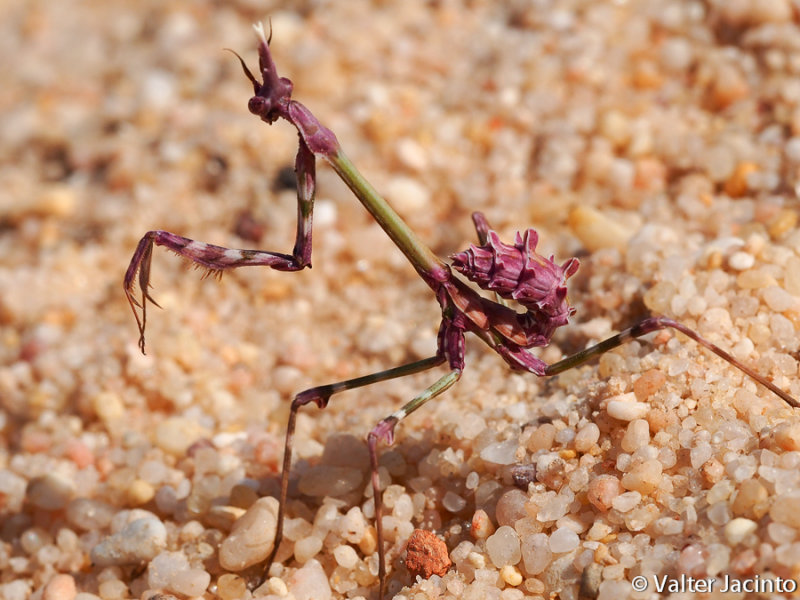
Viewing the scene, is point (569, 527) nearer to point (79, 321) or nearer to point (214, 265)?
point (214, 265)

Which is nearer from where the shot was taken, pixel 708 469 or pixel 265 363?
pixel 708 469

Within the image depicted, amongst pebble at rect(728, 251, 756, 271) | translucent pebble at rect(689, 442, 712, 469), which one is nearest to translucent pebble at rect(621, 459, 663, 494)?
translucent pebble at rect(689, 442, 712, 469)

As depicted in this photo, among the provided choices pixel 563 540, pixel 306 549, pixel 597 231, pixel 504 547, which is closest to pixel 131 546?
pixel 306 549

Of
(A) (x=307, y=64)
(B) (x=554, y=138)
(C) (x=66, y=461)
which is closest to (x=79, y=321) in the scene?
(C) (x=66, y=461)

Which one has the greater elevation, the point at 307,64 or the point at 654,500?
the point at 307,64

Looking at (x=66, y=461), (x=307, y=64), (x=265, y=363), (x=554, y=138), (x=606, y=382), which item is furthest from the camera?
(x=307, y=64)

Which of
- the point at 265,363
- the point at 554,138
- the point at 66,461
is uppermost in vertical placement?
the point at 554,138

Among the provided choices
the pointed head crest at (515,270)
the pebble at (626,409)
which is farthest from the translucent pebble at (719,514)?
the pointed head crest at (515,270)

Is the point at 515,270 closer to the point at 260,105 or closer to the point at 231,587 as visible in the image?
the point at 260,105
